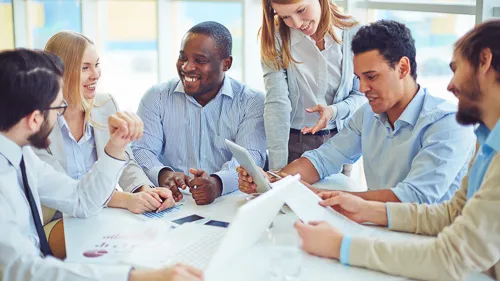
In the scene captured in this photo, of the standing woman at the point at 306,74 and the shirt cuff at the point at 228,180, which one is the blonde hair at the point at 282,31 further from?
the shirt cuff at the point at 228,180

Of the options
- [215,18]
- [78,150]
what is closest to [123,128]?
[78,150]

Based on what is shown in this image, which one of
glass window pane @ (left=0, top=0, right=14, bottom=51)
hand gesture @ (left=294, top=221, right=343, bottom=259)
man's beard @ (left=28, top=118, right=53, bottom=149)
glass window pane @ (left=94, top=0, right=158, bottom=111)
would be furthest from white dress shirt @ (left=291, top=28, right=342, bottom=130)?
glass window pane @ (left=0, top=0, right=14, bottom=51)

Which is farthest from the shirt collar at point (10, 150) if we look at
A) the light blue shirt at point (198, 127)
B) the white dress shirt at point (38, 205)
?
the light blue shirt at point (198, 127)

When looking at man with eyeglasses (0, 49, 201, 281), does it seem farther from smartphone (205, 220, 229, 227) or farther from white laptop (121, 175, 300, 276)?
smartphone (205, 220, 229, 227)

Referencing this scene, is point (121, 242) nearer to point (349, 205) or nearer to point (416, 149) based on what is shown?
point (349, 205)

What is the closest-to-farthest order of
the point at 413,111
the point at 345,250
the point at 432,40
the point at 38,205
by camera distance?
the point at 345,250 → the point at 38,205 → the point at 413,111 → the point at 432,40

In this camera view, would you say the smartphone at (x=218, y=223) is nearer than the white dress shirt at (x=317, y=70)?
Yes

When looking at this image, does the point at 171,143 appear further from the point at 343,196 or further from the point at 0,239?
the point at 0,239

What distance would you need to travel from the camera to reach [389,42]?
2.21 metres

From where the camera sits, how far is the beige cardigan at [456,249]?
58.5 inches

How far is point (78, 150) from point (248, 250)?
3.30 feet

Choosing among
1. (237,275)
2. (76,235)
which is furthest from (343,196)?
(76,235)

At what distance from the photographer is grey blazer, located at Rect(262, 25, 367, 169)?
2674 mm

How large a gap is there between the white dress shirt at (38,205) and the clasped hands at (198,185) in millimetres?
308
